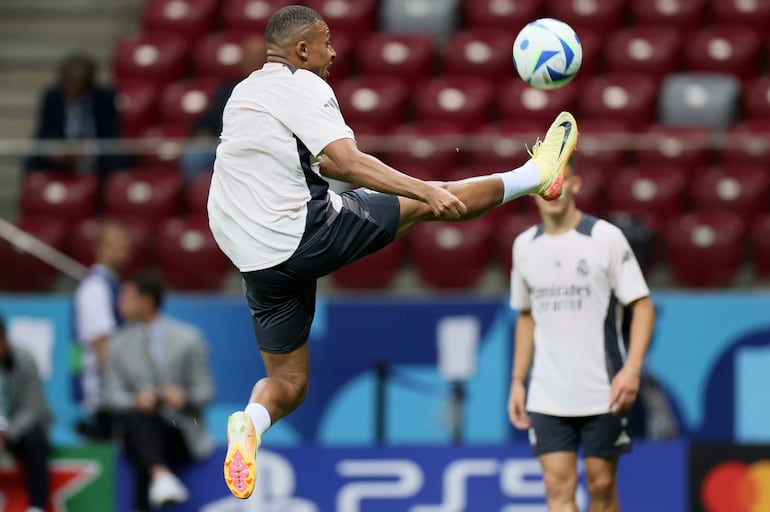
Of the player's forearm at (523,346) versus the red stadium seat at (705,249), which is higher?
the red stadium seat at (705,249)

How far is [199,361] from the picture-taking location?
32.0 ft

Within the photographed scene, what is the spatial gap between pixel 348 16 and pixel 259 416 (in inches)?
280

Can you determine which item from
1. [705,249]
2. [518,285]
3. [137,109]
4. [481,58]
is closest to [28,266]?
[137,109]

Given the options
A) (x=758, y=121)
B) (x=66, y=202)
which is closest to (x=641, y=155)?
(x=758, y=121)

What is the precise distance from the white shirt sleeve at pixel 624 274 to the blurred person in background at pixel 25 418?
403 centimetres

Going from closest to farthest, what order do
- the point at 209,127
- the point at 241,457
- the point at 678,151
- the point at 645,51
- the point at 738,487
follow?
the point at 241,457 → the point at 738,487 → the point at 678,151 → the point at 209,127 → the point at 645,51

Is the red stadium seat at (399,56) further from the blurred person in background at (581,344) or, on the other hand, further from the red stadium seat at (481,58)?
the blurred person in background at (581,344)

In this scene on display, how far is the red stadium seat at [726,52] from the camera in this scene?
39.5 ft

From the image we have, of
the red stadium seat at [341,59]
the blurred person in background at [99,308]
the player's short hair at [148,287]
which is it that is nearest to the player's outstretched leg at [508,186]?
Answer: the player's short hair at [148,287]

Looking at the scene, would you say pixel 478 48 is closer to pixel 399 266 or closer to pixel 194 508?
pixel 399 266

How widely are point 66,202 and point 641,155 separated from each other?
420 centimetres

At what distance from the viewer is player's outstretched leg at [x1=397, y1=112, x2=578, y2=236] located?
21.3 ft

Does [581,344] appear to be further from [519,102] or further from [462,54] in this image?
[462,54]

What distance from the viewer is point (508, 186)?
6.62 metres
